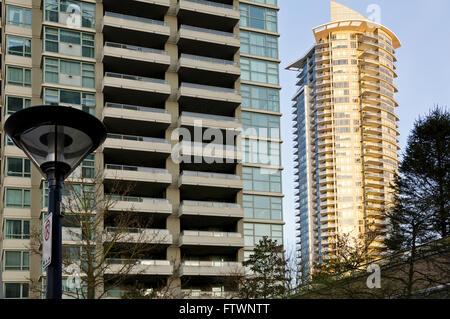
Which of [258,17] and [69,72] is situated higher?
[258,17]

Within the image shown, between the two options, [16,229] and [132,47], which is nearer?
[16,229]

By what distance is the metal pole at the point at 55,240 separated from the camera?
9805 millimetres

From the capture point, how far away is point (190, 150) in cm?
5862

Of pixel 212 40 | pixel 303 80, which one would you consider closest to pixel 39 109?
pixel 212 40

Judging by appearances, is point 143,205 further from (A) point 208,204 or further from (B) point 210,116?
(B) point 210,116

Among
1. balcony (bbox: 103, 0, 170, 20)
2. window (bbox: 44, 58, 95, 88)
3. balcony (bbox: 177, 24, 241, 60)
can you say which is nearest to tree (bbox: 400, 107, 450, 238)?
balcony (bbox: 177, 24, 241, 60)

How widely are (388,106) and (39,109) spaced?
171 metres

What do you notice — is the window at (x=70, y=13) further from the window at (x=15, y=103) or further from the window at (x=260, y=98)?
the window at (x=260, y=98)

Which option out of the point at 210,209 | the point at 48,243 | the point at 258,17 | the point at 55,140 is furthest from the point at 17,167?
the point at 48,243

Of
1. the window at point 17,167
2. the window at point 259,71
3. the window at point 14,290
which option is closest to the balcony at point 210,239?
the window at point 14,290

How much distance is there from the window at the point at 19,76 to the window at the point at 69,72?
244 cm

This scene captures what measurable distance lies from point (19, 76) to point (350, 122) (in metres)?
130

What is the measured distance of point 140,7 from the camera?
6125 centimetres
